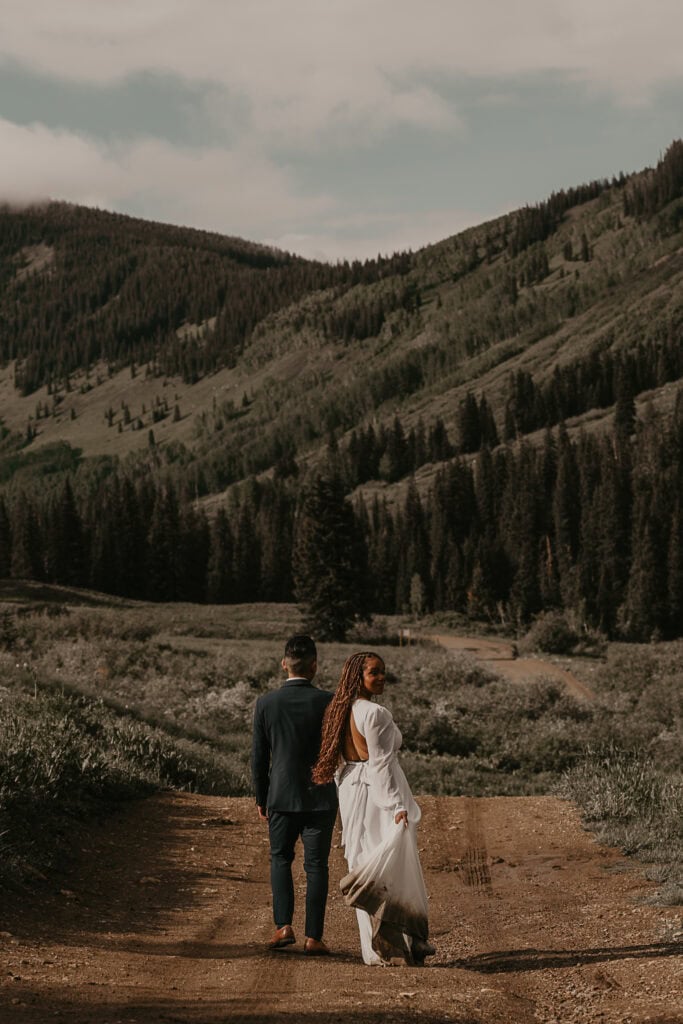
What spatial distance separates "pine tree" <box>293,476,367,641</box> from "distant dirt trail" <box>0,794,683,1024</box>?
1749 inches

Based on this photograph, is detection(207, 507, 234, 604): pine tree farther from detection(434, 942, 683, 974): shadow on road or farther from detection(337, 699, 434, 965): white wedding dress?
detection(337, 699, 434, 965): white wedding dress

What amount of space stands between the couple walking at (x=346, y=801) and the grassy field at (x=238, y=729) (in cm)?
301

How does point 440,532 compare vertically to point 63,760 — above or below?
above

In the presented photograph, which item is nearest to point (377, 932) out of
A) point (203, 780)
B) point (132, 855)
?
point (132, 855)

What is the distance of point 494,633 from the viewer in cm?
8969

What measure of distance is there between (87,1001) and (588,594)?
9867cm

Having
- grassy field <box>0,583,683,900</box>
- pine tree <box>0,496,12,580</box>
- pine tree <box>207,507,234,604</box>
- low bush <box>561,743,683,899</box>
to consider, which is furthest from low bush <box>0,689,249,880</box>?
pine tree <box>0,496,12,580</box>

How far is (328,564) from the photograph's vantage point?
58750mm

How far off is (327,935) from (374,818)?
2.08 m

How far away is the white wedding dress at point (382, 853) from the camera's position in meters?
7.89

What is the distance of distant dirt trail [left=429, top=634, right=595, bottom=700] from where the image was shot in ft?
148

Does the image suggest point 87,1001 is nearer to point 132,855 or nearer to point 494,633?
point 132,855

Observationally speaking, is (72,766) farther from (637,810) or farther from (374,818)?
(637,810)

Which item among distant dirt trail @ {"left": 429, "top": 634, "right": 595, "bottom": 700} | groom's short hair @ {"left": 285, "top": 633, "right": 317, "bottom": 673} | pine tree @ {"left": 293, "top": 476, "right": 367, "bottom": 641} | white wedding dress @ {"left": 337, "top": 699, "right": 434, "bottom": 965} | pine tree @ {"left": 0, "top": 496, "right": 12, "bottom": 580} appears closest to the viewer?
white wedding dress @ {"left": 337, "top": 699, "right": 434, "bottom": 965}
